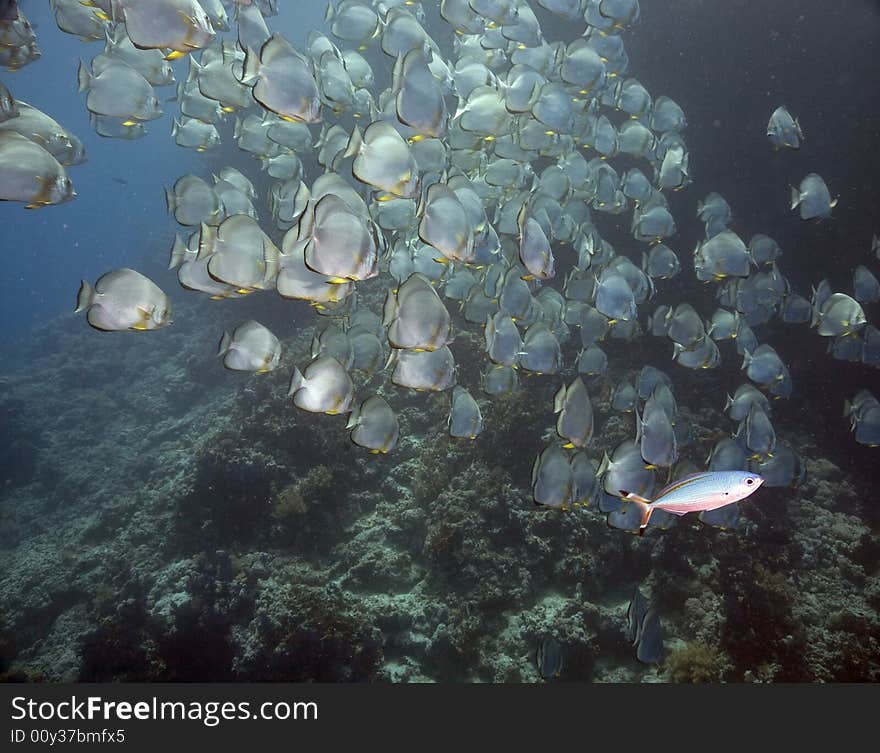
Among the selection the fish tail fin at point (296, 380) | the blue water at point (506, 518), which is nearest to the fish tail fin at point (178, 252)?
the fish tail fin at point (296, 380)

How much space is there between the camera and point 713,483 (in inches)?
123

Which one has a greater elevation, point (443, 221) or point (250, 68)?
point (250, 68)

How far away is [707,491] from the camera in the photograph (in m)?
3.13

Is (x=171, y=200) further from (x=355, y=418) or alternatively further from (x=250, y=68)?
(x=355, y=418)

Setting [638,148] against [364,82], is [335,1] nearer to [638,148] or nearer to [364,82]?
[364,82]

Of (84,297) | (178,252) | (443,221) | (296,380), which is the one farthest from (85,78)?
(443,221)

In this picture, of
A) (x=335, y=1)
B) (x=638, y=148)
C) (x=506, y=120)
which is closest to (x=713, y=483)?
(x=506, y=120)

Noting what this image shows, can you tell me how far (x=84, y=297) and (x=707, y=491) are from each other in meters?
4.46

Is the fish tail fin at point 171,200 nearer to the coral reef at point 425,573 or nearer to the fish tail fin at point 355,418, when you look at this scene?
the fish tail fin at point 355,418

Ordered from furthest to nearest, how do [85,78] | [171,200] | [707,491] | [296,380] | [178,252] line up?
1. [171,200]
2. [85,78]
3. [178,252]
4. [296,380]
5. [707,491]

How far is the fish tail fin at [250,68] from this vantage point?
3.52 meters

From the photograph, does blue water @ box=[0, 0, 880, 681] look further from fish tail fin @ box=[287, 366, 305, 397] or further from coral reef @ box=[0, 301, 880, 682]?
fish tail fin @ box=[287, 366, 305, 397]

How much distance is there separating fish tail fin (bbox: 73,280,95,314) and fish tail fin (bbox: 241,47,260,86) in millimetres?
1844

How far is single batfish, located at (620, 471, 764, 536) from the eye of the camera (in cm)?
308
